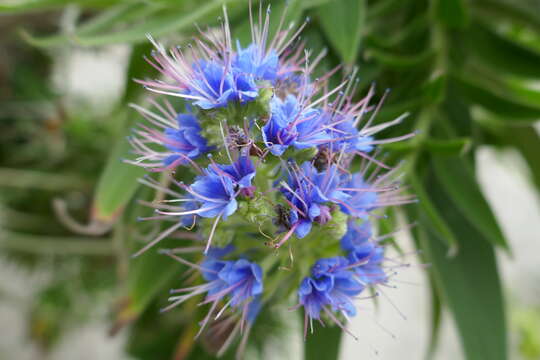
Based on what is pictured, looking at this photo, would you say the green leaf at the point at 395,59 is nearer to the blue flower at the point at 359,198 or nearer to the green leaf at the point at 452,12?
the green leaf at the point at 452,12

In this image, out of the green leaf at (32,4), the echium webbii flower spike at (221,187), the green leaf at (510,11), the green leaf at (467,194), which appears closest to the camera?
the echium webbii flower spike at (221,187)

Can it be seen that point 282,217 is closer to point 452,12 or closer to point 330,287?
point 330,287

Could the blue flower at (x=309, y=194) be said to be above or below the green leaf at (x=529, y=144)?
below

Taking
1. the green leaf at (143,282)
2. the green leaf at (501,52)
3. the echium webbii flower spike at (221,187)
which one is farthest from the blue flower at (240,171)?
the green leaf at (501,52)

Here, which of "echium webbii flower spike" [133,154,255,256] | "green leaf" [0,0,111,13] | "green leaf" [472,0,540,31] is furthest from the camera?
"green leaf" [472,0,540,31]

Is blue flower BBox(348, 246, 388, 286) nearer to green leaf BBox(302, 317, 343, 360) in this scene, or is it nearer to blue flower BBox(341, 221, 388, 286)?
blue flower BBox(341, 221, 388, 286)

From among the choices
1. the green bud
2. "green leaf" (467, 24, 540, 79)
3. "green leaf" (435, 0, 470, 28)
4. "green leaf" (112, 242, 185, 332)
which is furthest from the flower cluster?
"green leaf" (467, 24, 540, 79)
